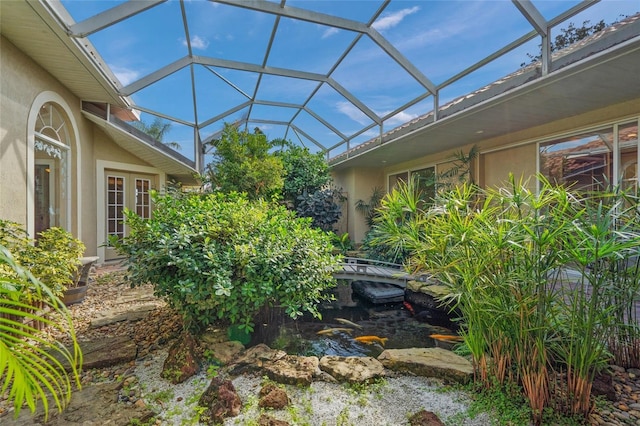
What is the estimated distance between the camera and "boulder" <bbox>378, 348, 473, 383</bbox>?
2945mm

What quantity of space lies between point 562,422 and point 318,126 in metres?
10.2

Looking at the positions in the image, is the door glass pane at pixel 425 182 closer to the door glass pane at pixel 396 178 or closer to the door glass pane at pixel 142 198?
the door glass pane at pixel 396 178

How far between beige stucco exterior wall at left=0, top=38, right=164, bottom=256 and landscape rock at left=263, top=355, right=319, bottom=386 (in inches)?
188

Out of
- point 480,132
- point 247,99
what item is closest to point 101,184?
point 247,99

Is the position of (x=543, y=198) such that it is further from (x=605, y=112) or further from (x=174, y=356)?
(x=605, y=112)

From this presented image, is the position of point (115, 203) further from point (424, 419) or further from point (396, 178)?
point (424, 419)

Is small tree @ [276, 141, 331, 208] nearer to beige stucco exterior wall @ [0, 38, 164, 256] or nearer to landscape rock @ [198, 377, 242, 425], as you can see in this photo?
beige stucco exterior wall @ [0, 38, 164, 256]

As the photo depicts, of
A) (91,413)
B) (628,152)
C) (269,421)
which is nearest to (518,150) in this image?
(628,152)

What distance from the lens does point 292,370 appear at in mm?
2982

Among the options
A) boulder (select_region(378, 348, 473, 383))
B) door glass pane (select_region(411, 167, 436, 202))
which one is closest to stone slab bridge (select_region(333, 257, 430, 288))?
boulder (select_region(378, 348, 473, 383))

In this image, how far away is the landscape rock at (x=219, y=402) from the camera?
2.41 m

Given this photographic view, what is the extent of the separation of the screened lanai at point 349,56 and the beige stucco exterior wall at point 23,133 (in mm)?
364

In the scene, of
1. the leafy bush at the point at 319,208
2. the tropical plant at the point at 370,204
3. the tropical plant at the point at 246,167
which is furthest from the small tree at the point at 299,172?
the tropical plant at the point at 246,167

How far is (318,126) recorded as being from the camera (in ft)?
36.9
